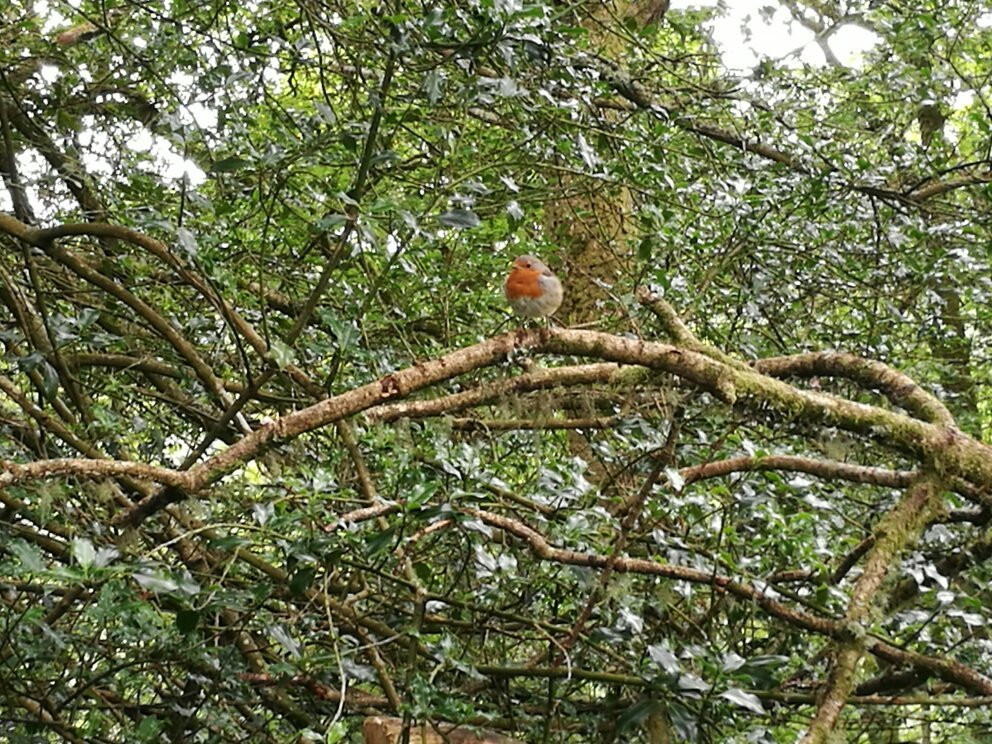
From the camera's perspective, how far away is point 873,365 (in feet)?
7.18

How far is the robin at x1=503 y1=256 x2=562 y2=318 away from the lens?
124 inches

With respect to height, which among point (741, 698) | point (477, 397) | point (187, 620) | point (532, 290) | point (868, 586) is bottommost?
point (187, 620)

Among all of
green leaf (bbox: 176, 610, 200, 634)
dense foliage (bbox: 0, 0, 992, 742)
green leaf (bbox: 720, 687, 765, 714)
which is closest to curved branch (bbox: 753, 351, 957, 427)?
dense foliage (bbox: 0, 0, 992, 742)

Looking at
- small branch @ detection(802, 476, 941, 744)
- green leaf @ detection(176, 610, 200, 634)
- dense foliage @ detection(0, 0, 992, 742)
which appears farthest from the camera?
dense foliage @ detection(0, 0, 992, 742)

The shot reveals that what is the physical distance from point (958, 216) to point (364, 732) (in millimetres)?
2892

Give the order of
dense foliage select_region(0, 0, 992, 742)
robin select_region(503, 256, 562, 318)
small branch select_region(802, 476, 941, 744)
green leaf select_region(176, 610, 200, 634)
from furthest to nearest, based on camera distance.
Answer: robin select_region(503, 256, 562, 318), dense foliage select_region(0, 0, 992, 742), green leaf select_region(176, 610, 200, 634), small branch select_region(802, 476, 941, 744)

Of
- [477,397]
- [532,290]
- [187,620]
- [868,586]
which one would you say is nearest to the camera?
[868,586]

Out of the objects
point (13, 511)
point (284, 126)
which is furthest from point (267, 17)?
point (13, 511)

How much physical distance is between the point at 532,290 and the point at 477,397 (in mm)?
1122

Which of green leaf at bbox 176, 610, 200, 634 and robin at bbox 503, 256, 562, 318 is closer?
green leaf at bbox 176, 610, 200, 634

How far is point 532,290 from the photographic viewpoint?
318cm

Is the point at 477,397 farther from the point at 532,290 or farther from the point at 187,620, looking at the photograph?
the point at 532,290

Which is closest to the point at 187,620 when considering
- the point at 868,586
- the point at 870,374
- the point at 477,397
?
the point at 477,397

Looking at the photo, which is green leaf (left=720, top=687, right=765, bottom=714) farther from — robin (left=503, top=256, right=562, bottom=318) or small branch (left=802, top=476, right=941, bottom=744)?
robin (left=503, top=256, right=562, bottom=318)
